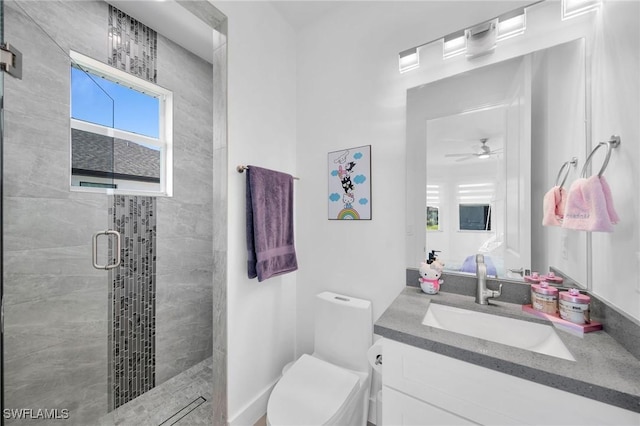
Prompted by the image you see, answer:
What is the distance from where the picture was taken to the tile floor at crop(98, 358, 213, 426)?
1.53 meters

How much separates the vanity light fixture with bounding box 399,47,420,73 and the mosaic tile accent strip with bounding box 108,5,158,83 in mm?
1780

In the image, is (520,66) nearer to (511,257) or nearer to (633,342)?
(511,257)

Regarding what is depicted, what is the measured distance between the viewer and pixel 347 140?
1.67m

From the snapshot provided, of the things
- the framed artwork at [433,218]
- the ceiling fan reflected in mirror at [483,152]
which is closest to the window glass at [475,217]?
the framed artwork at [433,218]

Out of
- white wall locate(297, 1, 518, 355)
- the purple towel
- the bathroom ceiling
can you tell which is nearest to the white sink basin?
white wall locate(297, 1, 518, 355)

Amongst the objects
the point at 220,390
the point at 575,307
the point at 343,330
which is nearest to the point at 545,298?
the point at 575,307

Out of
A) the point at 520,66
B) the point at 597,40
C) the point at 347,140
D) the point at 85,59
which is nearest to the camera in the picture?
the point at 597,40

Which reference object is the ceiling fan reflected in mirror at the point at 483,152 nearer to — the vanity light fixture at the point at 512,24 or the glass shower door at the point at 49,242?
the vanity light fixture at the point at 512,24

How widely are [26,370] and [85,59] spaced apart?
1766 mm

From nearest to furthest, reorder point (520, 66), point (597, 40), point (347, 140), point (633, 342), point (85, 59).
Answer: point (633, 342)
point (597, 40)
point (520, 66)
point (85, 59)
point (347, 140)

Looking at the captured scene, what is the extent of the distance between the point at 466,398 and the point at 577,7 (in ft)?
5.26

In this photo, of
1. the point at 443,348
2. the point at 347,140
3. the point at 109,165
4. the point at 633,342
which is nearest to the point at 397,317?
the point at 443,348

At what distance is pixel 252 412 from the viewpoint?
151cm

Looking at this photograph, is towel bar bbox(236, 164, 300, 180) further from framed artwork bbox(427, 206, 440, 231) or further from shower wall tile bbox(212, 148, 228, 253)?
framed artwork bbox(427, 206, 440, 231)
